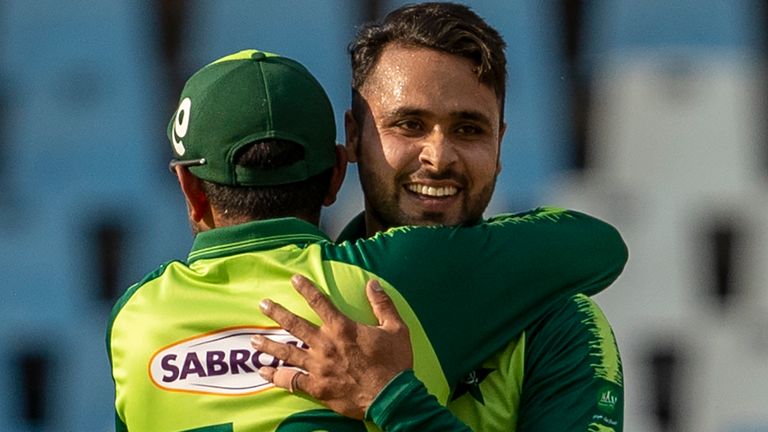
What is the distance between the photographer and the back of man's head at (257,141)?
2576 millimetres

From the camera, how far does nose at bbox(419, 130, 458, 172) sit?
2.79m

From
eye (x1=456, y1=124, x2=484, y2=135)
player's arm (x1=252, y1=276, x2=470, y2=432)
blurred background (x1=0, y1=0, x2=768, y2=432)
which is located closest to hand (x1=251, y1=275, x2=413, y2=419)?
player's arm (x1=252, y1=276, x2=470, y2=432)

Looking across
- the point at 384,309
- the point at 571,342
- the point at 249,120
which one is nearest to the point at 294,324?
the point at 384,309

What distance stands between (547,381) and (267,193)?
51cm

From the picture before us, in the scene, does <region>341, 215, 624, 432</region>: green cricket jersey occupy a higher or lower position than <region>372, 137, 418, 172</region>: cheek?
lower

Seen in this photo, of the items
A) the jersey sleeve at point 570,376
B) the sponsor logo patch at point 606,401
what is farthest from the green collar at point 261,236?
the sponsor logo patch at point 606,401

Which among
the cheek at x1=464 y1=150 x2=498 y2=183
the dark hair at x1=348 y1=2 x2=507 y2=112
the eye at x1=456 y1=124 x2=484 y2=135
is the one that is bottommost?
the cheek at x1=464 y1=150 x2=498 y2=183

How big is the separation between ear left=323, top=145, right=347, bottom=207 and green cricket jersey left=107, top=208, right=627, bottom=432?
11 centimetres

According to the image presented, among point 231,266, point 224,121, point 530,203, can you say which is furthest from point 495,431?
point 530,203

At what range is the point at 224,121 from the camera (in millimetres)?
2605

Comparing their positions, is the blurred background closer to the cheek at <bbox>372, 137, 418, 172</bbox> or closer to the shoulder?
the cheek at <bbox>372, 137, 418, 172</bbox>

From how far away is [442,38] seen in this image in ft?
9.26

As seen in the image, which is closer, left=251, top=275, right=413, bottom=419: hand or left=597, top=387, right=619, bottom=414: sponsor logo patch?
left=251, top=275, right=413, bottom=419: hand

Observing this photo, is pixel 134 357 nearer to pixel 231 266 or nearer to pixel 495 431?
pixel 231 266
